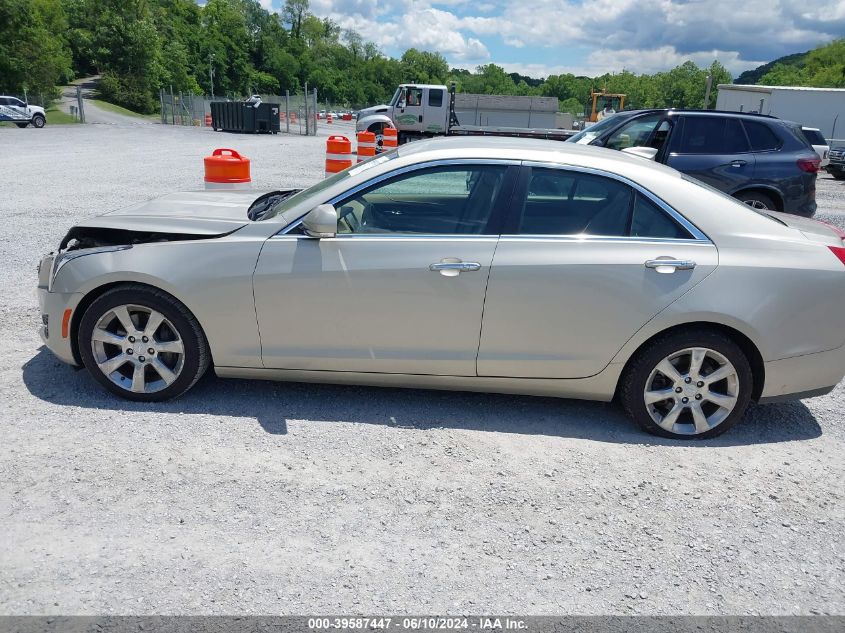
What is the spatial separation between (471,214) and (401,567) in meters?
2.03

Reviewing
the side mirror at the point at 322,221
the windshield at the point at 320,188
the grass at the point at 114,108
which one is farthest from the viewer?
the grass at the point at 114,108

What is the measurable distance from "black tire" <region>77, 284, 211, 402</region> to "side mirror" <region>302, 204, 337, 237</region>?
35.6 inches

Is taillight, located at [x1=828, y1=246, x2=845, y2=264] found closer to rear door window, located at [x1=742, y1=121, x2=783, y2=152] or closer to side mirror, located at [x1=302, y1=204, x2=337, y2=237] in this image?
side mirror, located at [x1=302, y1=204, x2=337, y2=237]

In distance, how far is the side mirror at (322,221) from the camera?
11.9 feet

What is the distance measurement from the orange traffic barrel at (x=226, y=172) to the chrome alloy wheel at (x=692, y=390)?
4.57 meters

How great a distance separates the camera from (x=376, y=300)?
371 cm

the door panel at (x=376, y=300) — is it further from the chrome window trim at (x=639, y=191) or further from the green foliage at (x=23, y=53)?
the green foliage at (x=23, y=53)

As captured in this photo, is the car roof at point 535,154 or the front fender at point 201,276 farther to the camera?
the car roof at point 535,154

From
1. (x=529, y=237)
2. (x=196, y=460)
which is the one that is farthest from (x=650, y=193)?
(x=196, y=460)

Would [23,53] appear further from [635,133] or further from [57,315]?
[57,315]

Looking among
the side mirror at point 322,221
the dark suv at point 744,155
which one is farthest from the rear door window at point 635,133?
the side mirror at point 322,221

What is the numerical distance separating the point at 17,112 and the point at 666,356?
130 ft

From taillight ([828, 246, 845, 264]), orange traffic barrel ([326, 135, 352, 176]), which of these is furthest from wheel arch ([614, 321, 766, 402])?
orange traffic barrel ([326, 135, 352, 176])

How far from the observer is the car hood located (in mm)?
3936
